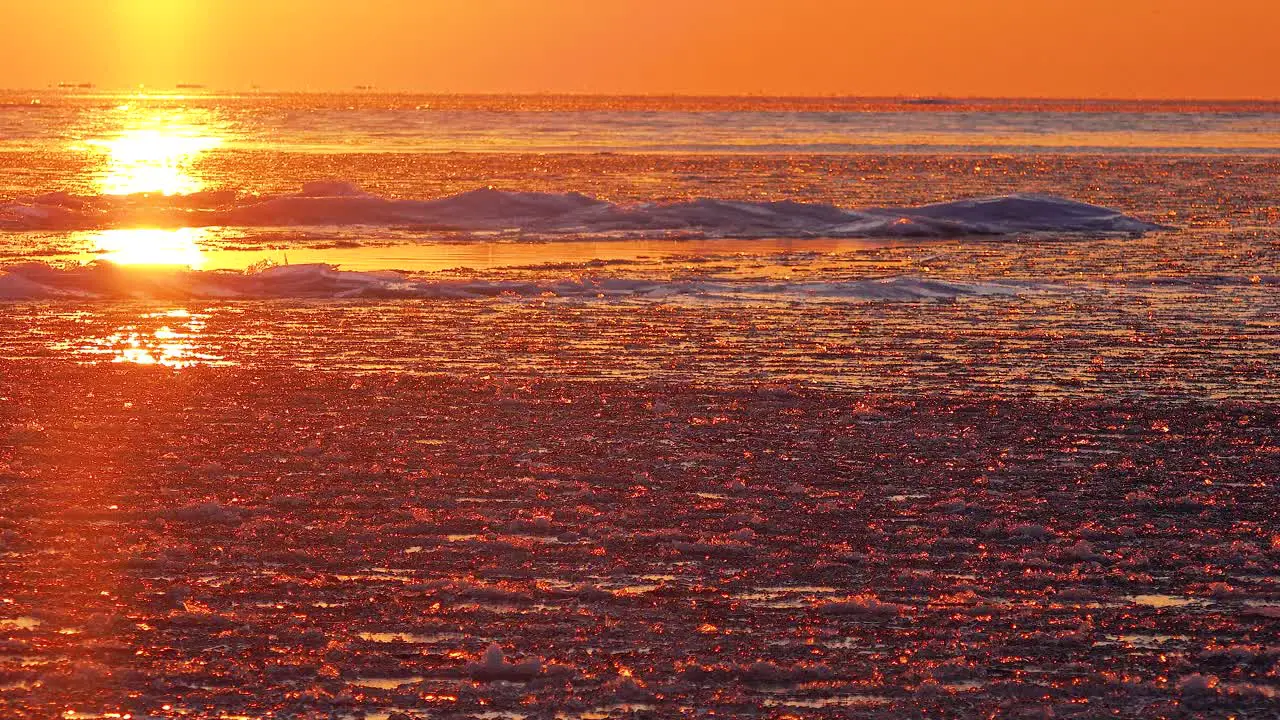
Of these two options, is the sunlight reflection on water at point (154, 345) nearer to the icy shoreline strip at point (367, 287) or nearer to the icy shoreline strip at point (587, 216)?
the icy shoreline strip at point (367, 287)

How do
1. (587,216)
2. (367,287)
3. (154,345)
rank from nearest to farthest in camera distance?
(154,345) < (367,287) < (587,216)

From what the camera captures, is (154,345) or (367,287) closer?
(154,345)

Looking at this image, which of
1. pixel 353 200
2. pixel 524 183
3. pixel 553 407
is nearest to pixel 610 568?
pixel 553 407

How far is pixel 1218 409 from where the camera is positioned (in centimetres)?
1267

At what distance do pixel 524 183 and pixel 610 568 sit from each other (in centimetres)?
3389

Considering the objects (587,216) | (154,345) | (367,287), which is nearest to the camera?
(154,345)

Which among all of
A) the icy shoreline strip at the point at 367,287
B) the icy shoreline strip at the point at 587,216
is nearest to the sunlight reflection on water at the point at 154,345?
the icy shoreline strip at the point at 367,287

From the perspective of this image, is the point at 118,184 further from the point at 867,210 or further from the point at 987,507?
the point at 987,507

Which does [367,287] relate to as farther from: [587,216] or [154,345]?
[587,216]

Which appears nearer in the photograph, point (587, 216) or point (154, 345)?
point (154, 345)

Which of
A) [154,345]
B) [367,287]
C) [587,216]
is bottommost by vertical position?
[154,345]

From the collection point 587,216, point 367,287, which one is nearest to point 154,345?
point 367,287

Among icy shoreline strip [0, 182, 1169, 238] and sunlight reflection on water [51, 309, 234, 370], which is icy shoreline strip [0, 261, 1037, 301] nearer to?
sunlight reflection on water [51, 309, 234, 370]

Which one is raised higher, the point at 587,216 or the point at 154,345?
the point at 587,216
